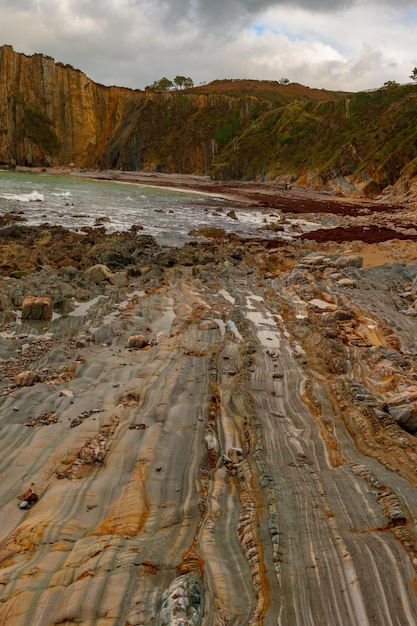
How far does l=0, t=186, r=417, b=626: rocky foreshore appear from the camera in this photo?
3480mm

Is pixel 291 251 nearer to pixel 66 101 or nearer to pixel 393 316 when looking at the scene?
pixel 393 316

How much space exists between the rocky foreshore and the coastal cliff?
70973mm

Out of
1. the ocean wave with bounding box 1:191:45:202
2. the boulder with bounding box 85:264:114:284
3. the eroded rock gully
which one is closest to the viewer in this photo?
the eroded rock gully

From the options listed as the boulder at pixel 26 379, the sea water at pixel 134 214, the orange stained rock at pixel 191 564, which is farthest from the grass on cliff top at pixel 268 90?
the orange stained rock at pixel 191 564

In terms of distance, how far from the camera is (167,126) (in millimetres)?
114438

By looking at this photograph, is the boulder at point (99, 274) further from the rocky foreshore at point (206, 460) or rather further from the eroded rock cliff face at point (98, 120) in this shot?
the eroded rock cliff face at point (98, 120)

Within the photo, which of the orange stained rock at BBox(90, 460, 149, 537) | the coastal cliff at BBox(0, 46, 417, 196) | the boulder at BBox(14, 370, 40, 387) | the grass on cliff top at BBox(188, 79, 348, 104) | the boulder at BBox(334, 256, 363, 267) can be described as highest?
the grass on cliff top at BBox(188, 79, 348, 104)

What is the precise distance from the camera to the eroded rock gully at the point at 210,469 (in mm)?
3465

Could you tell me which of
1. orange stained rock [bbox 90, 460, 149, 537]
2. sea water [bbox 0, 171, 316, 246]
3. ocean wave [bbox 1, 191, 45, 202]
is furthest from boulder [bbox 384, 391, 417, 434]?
ocean wave [bbox 1, 191, 45, 202]

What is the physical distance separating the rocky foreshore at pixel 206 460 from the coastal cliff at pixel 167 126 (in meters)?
71.0

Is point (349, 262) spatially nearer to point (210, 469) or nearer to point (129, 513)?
point (210, 469)

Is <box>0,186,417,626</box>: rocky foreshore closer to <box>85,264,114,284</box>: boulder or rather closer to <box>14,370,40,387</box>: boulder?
<box>14,370,40,387</box>: boulder

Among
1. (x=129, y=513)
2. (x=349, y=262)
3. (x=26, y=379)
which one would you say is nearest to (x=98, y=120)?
(x=349, y=262)

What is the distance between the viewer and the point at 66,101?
115m
